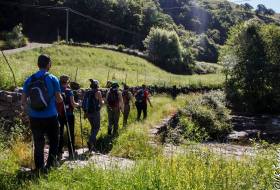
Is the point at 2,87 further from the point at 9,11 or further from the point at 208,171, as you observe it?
the point at 9,11

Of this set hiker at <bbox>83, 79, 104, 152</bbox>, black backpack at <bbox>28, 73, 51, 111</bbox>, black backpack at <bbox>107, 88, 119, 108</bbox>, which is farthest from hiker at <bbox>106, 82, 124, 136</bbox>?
black backpack at <bbox>28, 73, 51, 111</bbox>

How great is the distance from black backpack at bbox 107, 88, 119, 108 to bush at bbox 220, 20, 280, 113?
98.5ft

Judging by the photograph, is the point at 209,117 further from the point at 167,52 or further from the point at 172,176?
the point at 167,52

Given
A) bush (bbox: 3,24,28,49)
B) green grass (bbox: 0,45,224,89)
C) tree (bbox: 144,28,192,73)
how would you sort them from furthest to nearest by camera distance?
tree (bbox: 144,28,192,73) → bush (bbox: 3,24,28,49) → green grass (bbox: 0,45,224,89)

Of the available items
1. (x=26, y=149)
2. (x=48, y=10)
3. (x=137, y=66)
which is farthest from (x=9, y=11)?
(x=26, y=149)

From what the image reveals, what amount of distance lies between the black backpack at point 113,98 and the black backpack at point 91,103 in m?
1.97

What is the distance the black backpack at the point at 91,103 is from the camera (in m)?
12.0

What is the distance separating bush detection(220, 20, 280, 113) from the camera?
42.3 metres

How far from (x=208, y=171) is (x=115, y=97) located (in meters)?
6.95

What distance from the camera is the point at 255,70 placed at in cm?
4231

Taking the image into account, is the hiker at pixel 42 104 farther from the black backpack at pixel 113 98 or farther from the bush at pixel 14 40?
the bush at pixel 14 40

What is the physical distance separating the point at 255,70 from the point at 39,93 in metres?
36.1

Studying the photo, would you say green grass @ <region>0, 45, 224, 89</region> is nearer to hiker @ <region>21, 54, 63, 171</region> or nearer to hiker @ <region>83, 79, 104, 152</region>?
hiker @ <region>83, 79, 104, 152</region>

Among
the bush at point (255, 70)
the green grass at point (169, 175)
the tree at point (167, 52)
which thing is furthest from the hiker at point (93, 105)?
the tree at point (167, 52)
